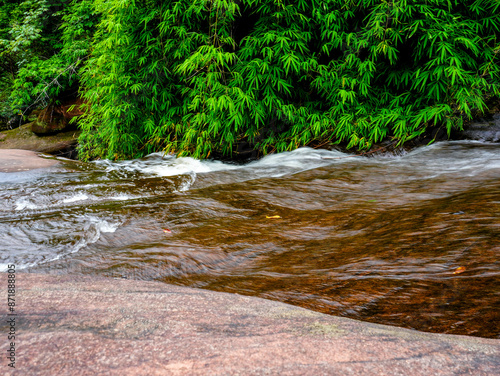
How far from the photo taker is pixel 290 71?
5.60 m

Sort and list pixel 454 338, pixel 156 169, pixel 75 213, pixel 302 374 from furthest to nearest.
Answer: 1. pixel 156 169
2. pixel 75 213
3. pixel 454 338
4. pixel 302 374

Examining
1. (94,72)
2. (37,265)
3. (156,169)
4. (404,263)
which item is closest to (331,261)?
(404,263)

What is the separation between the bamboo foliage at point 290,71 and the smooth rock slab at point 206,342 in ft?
13.8

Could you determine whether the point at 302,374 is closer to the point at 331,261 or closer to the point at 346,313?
the point at 346,313

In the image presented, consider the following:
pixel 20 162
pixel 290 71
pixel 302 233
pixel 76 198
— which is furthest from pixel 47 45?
pixel 302 233

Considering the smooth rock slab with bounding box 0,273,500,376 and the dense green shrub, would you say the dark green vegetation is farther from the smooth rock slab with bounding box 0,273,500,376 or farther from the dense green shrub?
the smooth rock slab with bounding box 0,273,500,376

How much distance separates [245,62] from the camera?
5.47m

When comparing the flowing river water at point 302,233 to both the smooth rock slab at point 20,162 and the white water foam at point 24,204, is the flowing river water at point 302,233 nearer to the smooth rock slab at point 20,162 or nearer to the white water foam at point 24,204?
the white water foam at point 24,204

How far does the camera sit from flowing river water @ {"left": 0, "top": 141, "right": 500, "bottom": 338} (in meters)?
1.65

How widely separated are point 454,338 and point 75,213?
285 centimetres

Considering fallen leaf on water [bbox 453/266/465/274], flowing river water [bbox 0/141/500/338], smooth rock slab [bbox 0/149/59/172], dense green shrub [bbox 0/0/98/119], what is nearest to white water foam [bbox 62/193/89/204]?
flowing river water [bbox 0/141/500/338]

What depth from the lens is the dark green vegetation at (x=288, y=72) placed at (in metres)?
4.95

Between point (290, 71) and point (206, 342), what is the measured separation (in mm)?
5208

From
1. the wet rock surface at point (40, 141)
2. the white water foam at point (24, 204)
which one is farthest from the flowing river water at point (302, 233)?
the wet rock surface at point (40, 141)
